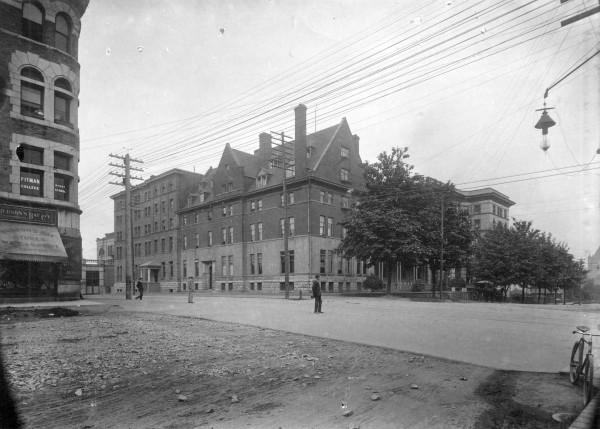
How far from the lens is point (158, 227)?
7075 cm

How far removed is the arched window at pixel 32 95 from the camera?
21891mm

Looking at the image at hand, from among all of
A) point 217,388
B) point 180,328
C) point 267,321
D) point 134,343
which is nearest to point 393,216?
point 267,321

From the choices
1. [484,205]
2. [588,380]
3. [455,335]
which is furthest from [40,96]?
[484,205]

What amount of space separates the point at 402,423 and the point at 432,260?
4003cm

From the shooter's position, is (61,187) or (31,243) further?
(61,187)

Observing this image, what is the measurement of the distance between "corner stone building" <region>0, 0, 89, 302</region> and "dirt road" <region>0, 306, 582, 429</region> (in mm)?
12617

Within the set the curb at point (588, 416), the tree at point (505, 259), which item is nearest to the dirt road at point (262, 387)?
the curb at point (588, 416)

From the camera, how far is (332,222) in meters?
49.3

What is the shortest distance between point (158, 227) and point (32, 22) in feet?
167

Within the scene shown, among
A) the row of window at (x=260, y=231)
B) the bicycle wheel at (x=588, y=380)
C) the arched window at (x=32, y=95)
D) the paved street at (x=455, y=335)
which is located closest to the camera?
the bicycle wheel at (x=588, y=380)

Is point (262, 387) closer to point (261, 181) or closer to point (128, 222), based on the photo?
point (128, 222)

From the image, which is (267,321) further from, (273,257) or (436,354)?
(273,257)

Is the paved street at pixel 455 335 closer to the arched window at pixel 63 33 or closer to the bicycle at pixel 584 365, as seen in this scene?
the bicycle at pixel 584 365

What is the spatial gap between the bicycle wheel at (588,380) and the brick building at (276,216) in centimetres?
3570
